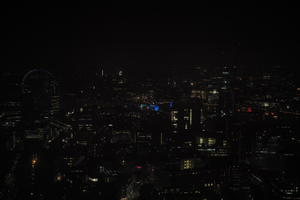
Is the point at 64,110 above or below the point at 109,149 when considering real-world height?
above

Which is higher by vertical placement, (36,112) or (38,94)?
(38,94)

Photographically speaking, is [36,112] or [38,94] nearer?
[38,94]

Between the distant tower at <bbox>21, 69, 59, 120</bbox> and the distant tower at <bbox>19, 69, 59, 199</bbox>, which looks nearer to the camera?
the distant tower at <bbox>19, 69, 59, 199</bbox>

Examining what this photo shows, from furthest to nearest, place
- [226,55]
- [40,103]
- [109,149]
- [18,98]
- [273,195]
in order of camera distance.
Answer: [226,55] → [109,149] → [40,103] → [18,98] → [273,195]

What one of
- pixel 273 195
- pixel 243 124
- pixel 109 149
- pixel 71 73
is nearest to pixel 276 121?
pixel 243 124

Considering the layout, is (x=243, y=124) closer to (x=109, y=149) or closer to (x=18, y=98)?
(x=109, y=149)

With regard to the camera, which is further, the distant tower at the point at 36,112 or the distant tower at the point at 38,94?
the distant tower at the point at 38,94

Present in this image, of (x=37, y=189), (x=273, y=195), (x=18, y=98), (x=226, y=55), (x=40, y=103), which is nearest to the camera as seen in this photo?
(x=37, y=189)

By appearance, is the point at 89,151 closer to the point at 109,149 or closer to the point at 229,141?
the point at 109,149

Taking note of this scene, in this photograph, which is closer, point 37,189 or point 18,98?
point 37,189

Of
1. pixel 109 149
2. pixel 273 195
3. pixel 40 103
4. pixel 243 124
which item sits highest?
pixel 40 103
